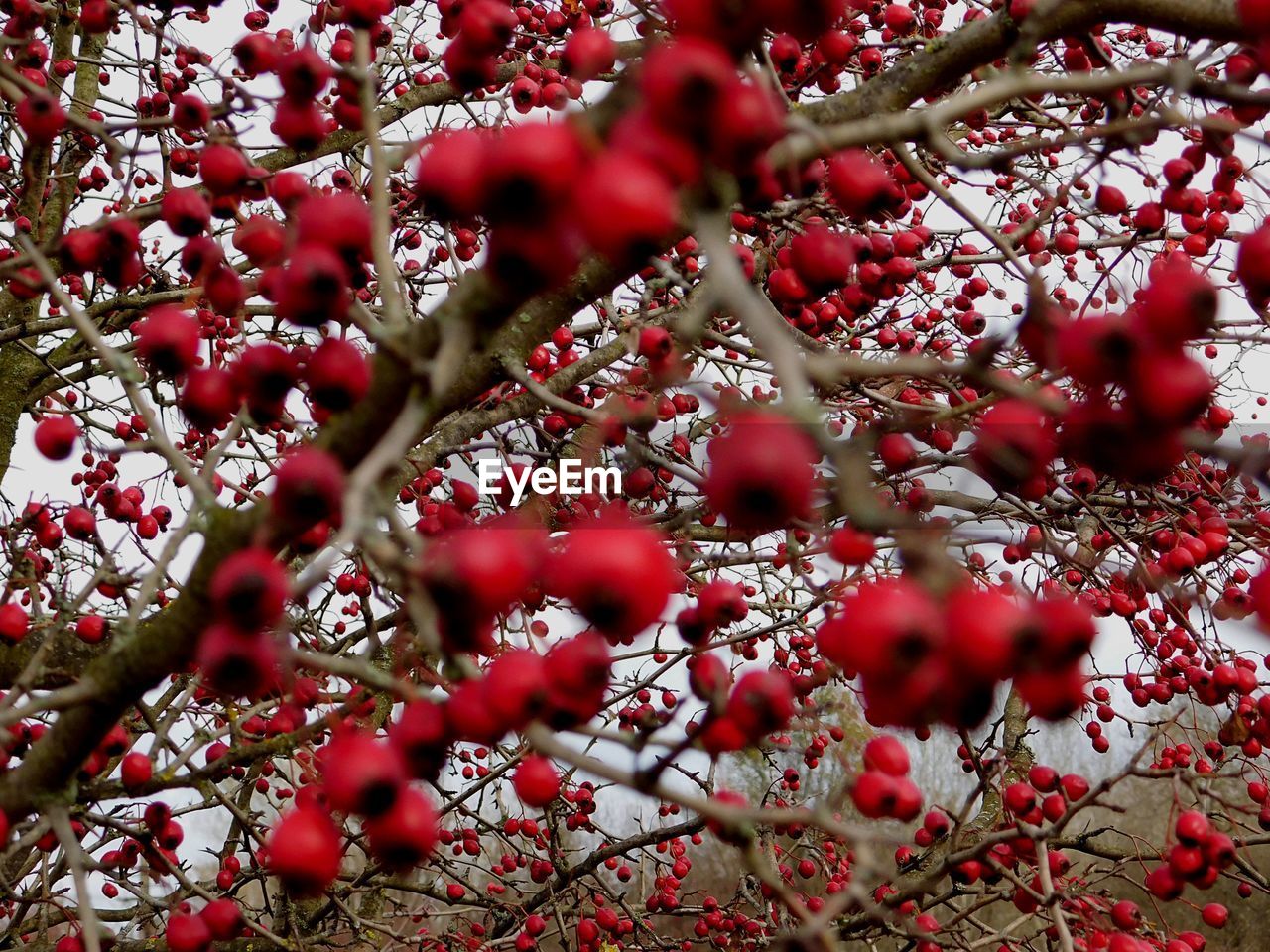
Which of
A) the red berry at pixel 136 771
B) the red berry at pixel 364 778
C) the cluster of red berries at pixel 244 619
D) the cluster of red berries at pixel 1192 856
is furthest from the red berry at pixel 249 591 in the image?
the cluster of red berries at pixel 1192 856

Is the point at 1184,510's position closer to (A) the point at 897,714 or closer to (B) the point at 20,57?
(A) the point at 897,714

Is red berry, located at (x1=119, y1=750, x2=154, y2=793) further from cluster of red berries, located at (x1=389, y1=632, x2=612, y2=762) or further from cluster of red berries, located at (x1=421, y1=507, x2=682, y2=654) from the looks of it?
cluster of red berries, located at (x1=421, y1=507, x2=682, y2=654)

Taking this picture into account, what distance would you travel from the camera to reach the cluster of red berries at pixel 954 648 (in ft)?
3.03

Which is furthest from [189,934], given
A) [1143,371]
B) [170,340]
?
[1143,371]

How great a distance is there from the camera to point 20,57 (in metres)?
2.77

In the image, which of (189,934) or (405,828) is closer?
(405,828)

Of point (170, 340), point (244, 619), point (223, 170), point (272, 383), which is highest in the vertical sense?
point (223, 170)

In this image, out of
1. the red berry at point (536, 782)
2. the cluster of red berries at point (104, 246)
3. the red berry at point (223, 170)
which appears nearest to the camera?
the red berry at point (536, 782)

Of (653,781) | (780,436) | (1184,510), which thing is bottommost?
(653,781)

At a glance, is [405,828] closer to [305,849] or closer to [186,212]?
[305,849]

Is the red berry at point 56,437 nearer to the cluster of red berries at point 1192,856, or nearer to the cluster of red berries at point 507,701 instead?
the cluster of red berries at point 507,701

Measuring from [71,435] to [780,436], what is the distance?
1726mm

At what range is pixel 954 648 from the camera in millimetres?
928

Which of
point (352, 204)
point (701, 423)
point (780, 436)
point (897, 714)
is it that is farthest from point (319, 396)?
point (701, 423)
